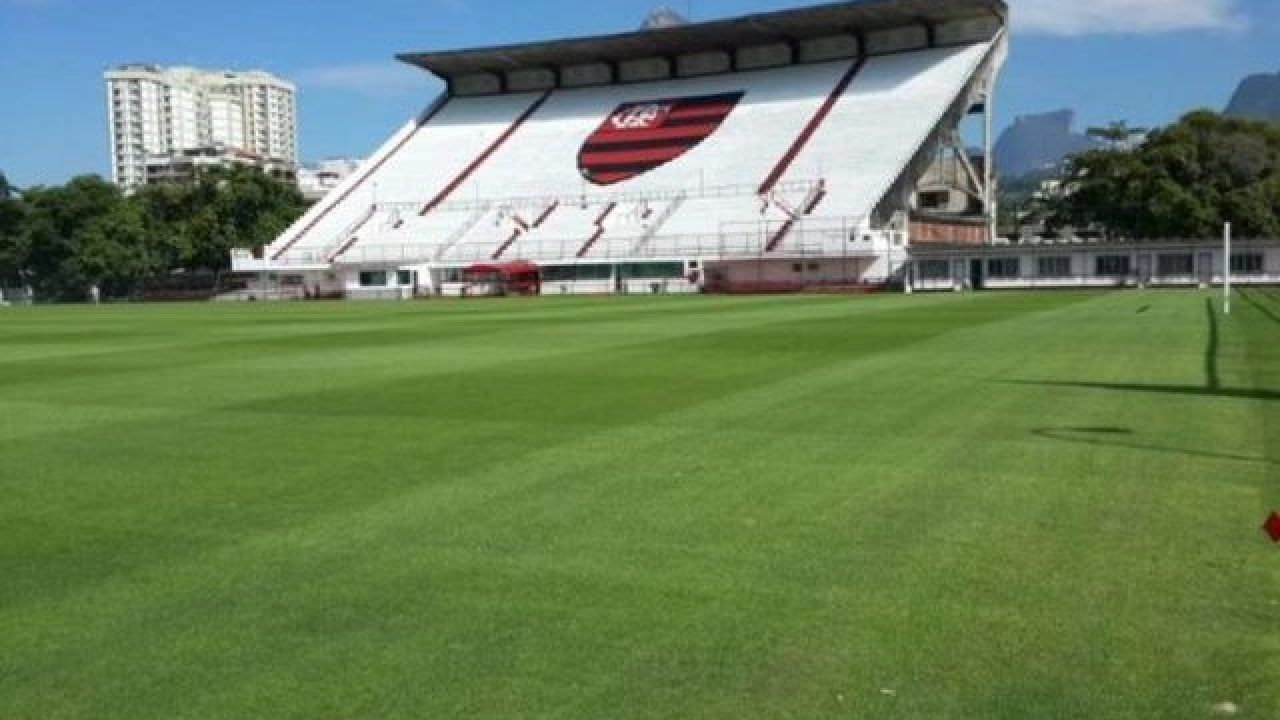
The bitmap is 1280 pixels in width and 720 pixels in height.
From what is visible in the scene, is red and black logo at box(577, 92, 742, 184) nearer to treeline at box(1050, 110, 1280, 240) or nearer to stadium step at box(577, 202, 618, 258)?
stadium step at box(577, 202, 618, 258)

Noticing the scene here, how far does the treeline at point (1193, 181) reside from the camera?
262 feet

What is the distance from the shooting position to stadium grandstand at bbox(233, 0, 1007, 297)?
258ft

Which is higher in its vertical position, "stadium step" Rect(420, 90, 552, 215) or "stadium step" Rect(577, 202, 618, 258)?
"stadium step" Rect(420, 90, 552, 215)

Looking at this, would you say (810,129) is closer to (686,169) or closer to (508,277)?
(686,169)

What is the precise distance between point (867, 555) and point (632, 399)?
783cm

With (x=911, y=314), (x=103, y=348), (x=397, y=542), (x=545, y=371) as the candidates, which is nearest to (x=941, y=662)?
(x=397, y=542)

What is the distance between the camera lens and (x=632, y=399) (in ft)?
48.2

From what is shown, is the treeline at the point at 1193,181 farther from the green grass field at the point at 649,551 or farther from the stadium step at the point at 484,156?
the green grass field at the point at 649,551

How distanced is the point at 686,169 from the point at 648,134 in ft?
23.9

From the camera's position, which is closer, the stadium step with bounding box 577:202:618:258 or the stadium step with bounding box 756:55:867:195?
the stadium step with bounding box 756:55:867:195

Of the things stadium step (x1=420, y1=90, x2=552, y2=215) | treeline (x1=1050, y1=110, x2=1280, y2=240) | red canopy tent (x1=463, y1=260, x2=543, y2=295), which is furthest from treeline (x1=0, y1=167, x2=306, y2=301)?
treeline (x1=1050, y1=110, x2=1280, y2=240)

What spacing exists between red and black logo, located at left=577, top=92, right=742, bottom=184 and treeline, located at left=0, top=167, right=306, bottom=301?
30.7m

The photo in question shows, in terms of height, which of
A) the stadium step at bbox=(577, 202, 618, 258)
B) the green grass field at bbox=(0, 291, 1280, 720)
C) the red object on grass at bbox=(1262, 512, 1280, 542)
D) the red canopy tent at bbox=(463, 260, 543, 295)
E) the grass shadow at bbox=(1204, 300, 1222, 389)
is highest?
the stadium step at bbox=(577, 202, 618, 258)

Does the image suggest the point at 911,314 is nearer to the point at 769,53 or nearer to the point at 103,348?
the point at 103,348
